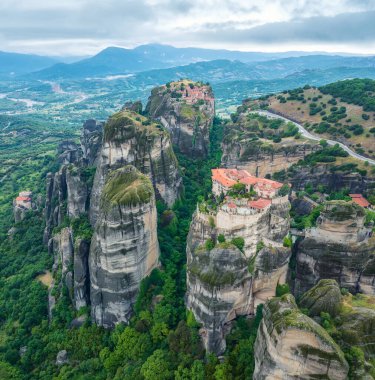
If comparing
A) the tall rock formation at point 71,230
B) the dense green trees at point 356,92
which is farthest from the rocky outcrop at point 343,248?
the dense green trees at point 356,92

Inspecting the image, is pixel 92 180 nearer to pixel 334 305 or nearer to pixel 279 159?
pixel 279 159

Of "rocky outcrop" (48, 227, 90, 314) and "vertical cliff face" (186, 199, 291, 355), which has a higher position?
"vertical cliff face" (186, 199, 291, 355)

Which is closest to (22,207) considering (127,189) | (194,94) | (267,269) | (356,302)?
(127,189)

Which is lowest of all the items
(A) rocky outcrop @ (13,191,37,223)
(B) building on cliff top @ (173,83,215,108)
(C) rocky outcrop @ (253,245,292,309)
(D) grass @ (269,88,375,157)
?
(A) rocky outcrop @ (13,191,37,223)

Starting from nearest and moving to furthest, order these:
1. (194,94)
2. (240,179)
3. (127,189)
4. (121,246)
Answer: (121,246), (127,189), (240,179), (194,94)

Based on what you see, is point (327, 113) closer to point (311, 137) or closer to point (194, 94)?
point (311, 137)

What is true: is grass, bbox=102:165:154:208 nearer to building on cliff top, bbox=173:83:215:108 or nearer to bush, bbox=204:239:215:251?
bush, bbox=204:239:215:251

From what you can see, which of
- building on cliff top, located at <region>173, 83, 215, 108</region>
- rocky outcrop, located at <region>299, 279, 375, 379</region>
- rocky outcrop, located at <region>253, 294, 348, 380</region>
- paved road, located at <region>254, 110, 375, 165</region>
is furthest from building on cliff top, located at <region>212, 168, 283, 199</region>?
building on cliff top, located at <region>173, 83, 215, 108</region>
